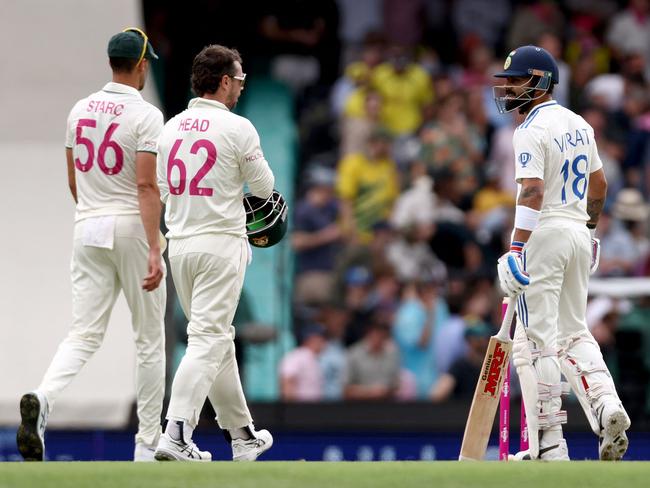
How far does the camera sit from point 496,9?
16828 millimetres

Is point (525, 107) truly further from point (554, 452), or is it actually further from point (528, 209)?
point (554, 452)

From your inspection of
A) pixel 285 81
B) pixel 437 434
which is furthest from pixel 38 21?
pixel 437 434

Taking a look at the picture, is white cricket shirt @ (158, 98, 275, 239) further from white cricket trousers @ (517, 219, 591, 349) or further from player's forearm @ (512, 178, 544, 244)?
white cricket trousers @ (517, 219, 591, 349)

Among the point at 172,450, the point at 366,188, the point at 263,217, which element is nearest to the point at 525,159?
the point at 263,217

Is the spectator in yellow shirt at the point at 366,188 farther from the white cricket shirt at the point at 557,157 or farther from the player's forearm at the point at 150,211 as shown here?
the player's forearm at the point at 150,211

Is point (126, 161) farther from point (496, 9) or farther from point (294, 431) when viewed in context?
point (496, 9)

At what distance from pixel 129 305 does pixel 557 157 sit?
2.46m

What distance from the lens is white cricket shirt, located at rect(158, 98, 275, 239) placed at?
26.7 feet

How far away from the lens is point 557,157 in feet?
27.6

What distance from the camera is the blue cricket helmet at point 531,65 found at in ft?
28.2

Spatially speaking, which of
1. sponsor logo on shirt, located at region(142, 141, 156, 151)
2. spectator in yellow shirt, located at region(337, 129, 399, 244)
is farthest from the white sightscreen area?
sponsor logo on shirt, located at region(142, 141, 156, 151)

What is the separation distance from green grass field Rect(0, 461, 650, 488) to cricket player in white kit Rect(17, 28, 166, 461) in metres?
1.22

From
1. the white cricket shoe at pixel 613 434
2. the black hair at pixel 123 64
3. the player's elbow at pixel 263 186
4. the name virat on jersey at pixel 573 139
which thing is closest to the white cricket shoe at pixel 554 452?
the white cricket shoe at pixel 613 434

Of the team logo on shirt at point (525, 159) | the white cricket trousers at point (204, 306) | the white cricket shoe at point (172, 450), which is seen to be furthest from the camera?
the team logo on shirt at point (525, 159)
